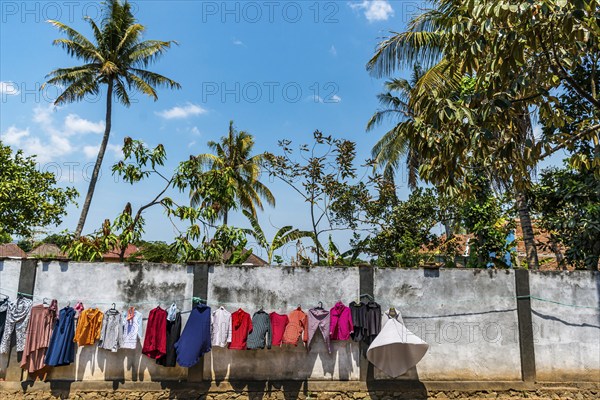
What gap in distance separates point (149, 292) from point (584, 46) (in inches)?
297

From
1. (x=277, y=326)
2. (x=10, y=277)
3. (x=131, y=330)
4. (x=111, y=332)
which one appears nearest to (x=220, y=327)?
(x=277, y=326)

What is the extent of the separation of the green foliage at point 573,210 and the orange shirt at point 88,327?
9.55m

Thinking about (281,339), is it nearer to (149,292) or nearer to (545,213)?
(149,292)

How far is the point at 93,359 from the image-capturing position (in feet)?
26.3

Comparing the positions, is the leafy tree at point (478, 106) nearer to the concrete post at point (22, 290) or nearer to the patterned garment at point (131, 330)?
the patterned garment at point (131, 330)

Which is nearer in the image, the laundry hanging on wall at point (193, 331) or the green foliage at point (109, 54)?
the laundry hanging on wall at point (193, 331)

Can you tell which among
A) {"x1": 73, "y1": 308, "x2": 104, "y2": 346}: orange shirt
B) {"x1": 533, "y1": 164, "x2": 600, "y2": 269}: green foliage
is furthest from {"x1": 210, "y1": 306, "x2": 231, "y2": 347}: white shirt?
{"x1": 533, "y1": 164, "x2": 600, "y2": 269}: green foliage

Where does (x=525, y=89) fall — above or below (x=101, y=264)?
above

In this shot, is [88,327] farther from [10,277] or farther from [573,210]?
[573,210]

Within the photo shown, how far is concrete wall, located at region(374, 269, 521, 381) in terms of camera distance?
832 centimetres

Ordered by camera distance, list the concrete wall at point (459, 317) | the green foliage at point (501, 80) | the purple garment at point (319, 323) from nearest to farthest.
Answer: the green foliage at point (501, 80)
the purple garment at point (319, 323)
the concrete wall at point (459, 317)

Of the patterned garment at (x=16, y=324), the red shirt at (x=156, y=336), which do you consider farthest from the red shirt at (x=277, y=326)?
the patterned garment at (x=16, y=324)

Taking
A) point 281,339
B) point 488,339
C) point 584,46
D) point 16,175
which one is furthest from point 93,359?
point 16,175

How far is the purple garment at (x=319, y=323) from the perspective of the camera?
26.5ft
